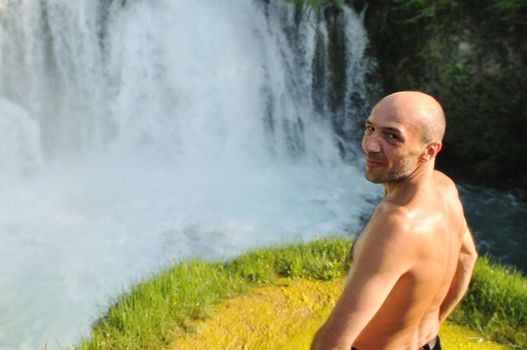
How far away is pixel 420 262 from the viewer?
169 centimetres

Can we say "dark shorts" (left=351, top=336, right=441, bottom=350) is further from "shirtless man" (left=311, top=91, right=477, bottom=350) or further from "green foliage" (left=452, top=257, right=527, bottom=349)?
"green foliage" (left=452, top=257, right=527, bottom=349)

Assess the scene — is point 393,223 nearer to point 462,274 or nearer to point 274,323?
point 462,274

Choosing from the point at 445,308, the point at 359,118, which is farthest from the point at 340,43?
the point at 445,308

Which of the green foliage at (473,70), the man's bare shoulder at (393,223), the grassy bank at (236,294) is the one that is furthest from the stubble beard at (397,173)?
the green foliage at (473,70)

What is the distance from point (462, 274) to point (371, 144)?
886mm

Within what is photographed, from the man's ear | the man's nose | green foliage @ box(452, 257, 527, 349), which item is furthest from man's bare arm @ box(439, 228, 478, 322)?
green foliage @ box(452, 257, 527, 349)

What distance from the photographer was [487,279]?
13.9 feet

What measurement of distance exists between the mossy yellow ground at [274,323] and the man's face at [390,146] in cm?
214

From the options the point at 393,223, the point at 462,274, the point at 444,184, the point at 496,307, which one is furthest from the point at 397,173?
the point at 496,307

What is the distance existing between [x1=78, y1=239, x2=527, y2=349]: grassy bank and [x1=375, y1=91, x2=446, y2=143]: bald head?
2.50 meters

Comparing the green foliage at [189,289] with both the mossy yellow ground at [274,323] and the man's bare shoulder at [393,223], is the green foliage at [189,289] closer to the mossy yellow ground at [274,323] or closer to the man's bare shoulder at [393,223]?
the mossy yellow ground at [274,323]

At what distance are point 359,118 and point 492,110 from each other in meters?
2.36

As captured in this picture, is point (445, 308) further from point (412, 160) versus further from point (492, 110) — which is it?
point (492, 110)

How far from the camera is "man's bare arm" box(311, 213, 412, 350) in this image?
1596mm
